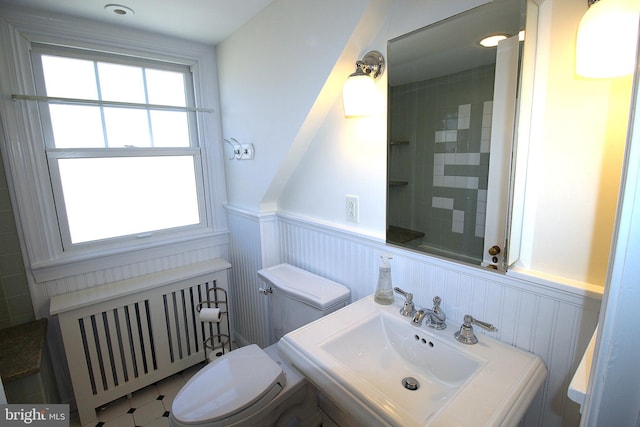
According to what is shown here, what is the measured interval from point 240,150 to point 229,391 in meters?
1.37

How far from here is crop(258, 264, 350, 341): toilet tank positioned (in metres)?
1.39

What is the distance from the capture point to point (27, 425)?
3.16ft

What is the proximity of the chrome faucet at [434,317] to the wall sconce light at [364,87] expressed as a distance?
2.49 ft

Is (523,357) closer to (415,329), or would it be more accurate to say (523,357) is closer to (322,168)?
(415,329)

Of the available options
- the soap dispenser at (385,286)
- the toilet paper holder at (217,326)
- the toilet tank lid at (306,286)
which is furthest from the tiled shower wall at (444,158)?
the toilet paper holder at (217,326)

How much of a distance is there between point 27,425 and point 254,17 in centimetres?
196

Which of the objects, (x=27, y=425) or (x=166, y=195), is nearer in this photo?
(x=27, y=425)

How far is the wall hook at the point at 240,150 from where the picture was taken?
1.88m

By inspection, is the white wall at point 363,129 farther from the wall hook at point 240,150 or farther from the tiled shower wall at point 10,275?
the tiled shower wall at point 10,275

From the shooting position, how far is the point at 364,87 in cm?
115

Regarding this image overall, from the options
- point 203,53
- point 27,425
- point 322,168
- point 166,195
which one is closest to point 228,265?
point 166,195

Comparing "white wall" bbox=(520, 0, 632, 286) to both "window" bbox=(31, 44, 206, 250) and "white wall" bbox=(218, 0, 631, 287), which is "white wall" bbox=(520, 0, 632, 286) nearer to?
"white wall" bbox=(218, 0, 631, 287)

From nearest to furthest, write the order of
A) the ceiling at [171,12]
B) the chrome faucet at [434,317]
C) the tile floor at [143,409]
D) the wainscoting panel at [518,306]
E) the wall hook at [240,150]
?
the wainscoting panel at [518,306], the chrome faucet at [434,317], the ceiling at [171,12], the tile floor at [143,409], the wall hook at [240,150]

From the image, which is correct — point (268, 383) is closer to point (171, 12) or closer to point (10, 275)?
point (10, 275)
